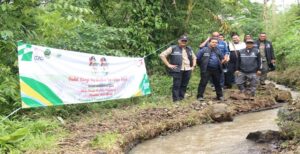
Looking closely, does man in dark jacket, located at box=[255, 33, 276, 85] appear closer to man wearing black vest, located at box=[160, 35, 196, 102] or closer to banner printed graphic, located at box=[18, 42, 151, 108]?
man wearing black vest, located at box=[160, 35, 196, 102]

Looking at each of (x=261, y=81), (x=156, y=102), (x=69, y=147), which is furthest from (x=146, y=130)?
(x=261, y=81)

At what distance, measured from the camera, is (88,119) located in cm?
873

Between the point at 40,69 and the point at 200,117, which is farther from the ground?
the point at 40,69

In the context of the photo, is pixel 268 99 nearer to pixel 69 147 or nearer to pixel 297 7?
pixel 69 147

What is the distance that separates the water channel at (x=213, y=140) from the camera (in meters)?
7.20

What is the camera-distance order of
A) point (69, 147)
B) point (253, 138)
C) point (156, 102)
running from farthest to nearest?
point (156, 102) < point (253, 138) < point (69, 147)

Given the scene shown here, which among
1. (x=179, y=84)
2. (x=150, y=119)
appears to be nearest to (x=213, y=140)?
(x=150, y=119)

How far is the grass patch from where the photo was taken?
6.79 meters

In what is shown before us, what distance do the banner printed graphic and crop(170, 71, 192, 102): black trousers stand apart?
2.71 ft

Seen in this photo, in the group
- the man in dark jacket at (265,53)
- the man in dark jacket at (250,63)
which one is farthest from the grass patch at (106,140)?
the man in dark jacket at (265,53)

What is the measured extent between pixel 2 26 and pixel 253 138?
4.70 meters

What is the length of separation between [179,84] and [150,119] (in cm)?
252

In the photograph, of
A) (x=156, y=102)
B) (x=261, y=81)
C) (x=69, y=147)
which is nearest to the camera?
(x=69, y=147)

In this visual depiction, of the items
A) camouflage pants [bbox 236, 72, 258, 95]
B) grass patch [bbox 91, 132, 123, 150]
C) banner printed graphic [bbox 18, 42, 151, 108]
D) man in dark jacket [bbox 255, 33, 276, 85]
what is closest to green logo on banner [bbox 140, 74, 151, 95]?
banner printed graphic [bbox 18, 42, 151, 108]
